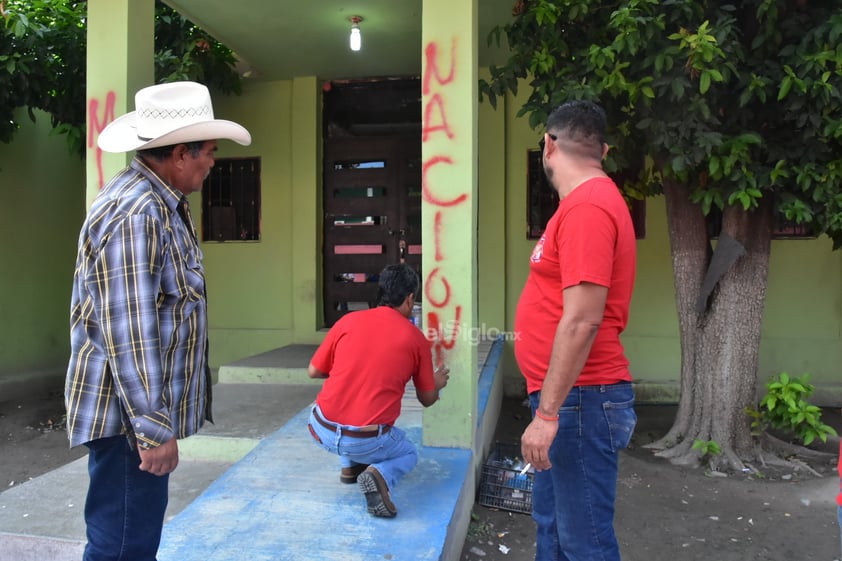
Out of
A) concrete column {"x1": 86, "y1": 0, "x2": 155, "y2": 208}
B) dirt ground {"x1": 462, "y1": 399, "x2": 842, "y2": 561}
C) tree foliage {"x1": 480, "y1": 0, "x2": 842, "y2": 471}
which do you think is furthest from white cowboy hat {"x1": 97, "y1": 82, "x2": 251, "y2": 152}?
tree foliage {"x1": 480, "y1": 0, "x2": 842, "y2": 471}

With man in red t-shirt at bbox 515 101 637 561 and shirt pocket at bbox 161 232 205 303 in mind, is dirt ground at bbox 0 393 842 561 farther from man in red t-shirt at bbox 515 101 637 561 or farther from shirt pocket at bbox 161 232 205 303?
shirt pocket at bbox 161 232 205 303

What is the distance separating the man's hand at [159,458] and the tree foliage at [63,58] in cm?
474

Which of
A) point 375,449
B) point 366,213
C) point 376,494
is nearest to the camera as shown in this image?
point 376,494

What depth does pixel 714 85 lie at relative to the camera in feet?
13.1

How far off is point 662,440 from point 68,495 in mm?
4369

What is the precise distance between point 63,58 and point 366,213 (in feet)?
11.5

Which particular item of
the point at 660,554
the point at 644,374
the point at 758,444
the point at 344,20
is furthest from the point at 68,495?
the point at 644,374

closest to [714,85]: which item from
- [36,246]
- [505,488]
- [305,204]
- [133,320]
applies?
[505,488]

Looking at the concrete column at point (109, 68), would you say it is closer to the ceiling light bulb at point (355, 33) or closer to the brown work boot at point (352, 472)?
the ceiling light bulb at point (355, 33)

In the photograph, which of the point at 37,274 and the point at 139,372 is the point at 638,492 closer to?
the point at 139,372

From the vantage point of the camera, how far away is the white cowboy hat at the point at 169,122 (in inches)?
69.9

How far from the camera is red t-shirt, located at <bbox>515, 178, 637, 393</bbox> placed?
1.73m

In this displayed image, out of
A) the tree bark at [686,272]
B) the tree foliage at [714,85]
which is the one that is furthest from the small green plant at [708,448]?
the tree foliage at [714,85]

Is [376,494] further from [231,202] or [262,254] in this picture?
[231,202]
